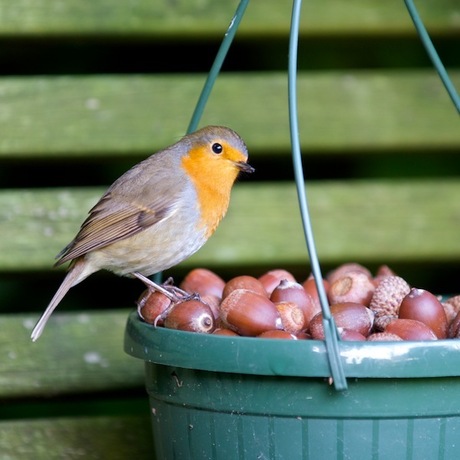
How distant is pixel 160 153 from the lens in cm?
294

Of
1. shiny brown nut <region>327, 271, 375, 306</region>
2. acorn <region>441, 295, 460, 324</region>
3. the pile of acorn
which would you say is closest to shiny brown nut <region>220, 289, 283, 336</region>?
the pile of acorn

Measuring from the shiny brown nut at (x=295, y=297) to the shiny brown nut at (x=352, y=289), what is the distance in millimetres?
205

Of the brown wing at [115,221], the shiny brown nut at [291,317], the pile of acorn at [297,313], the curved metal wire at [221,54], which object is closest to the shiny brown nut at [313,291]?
the pile of acorn at [297,313]

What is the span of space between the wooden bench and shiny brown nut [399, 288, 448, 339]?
1116 millimetres

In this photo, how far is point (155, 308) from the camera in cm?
243

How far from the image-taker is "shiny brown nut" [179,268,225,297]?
2711 millimetres

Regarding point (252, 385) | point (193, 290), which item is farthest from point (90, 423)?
point (252, 385)

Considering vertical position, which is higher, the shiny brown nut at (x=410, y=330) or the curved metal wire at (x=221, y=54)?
the curved metal wire at (x=221, y=54)

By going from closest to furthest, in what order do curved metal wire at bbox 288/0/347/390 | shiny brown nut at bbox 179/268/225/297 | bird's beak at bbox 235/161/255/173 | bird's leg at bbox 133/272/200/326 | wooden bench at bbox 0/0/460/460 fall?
curved metal wire at bbox 288/0/347/390 < bird's leg at bbox 133/272/200/326 < shiny brown nut at bbox 179/268/225/297 < bird's beak at bbox 235/161/255/173 < wooden bench at bbox 0/0/460/460

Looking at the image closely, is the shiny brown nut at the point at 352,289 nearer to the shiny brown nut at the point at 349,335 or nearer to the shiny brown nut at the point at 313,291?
the shiny brown nut at the point at 313,291

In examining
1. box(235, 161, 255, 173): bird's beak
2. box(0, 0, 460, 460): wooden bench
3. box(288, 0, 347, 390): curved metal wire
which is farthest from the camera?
box(0, 0, 460, 460): wooden bench

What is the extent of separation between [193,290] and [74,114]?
949 millimetres

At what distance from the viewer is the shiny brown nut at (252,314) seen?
7.34 ft

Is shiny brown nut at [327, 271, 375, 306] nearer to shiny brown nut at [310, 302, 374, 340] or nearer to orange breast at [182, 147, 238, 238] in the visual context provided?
shiny brown nut at [310, 302, 374, 340]
